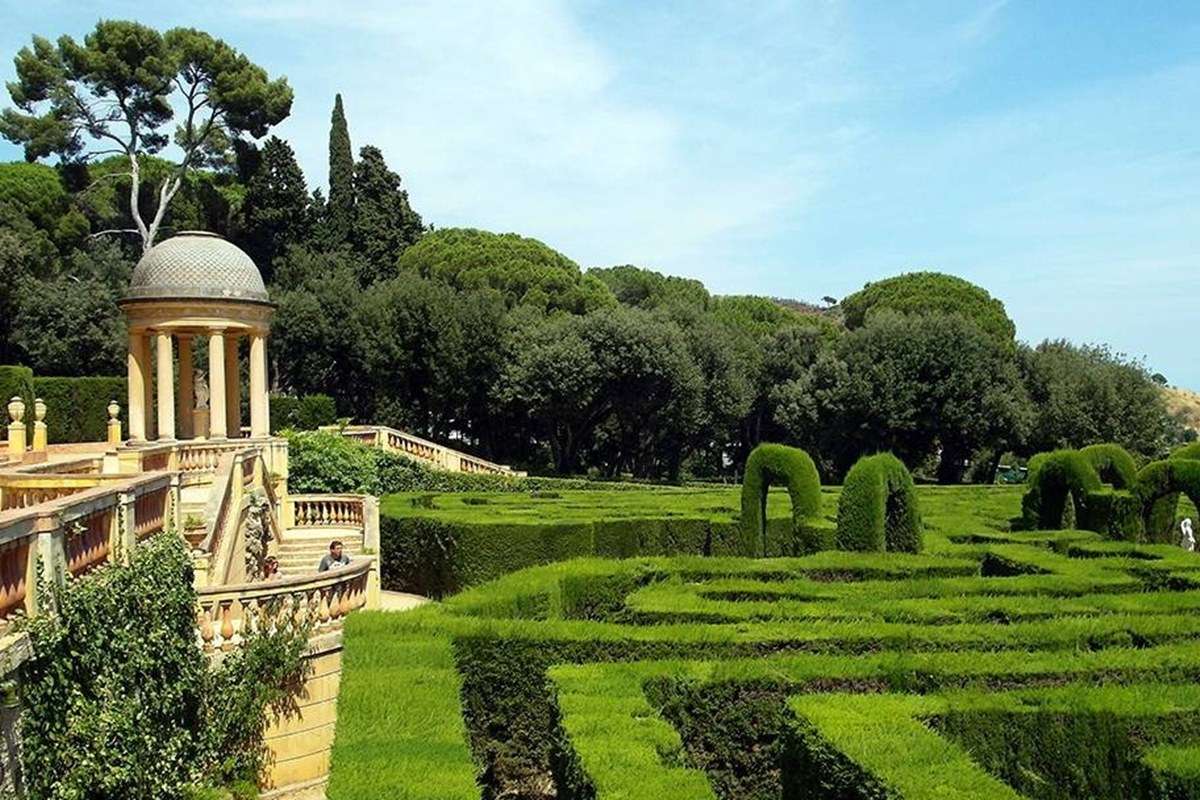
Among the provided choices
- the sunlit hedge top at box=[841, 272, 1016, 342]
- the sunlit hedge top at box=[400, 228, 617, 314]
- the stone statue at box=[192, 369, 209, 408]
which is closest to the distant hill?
the sunlit hedge top at box=[841, 272, 1016, 342]

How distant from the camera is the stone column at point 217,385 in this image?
3008 centimetres

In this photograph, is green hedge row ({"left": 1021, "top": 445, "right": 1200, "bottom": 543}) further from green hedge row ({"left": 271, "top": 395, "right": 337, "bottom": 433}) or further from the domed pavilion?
green hedge row ({"left": 271, "top": 395, "right": 337, "bottom": 433})

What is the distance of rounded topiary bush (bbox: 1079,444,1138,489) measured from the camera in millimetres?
22627

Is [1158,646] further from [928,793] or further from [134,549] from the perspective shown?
[134,549]

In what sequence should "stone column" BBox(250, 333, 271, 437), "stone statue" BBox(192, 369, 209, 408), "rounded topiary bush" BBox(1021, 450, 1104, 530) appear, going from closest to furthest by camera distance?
"rounded topiary bush" BBox(1021, 450, 1104, 530) < "stone column" BBox(250, 333, 271, 437) < "stone statue" BBox(192, 369, 209, 408)

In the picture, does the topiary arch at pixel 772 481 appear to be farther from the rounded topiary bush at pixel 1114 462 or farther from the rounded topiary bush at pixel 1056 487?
the rounded topiary bush at pixel 1114 462

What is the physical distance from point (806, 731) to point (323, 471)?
28.2 metres

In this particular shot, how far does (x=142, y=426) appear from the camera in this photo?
3041 cm

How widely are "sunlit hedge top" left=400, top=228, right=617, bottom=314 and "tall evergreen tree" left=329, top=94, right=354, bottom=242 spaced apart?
4.76 m

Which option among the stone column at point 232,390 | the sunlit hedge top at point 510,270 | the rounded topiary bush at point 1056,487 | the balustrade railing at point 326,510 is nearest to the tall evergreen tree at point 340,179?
the sunlit hedge top at point 510,270

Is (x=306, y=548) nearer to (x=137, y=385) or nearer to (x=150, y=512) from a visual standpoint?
(x=137, y=385)

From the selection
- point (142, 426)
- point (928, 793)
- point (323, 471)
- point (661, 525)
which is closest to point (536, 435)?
point (323, 471)

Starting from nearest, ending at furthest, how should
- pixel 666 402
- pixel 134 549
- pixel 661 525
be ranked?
pixel 134 549
pixel 661 525
pixel 666 402

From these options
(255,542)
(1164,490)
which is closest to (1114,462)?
(1164,490)
